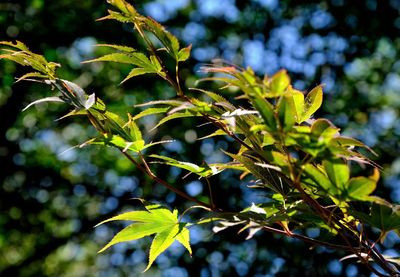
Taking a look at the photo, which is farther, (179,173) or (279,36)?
(279,36)

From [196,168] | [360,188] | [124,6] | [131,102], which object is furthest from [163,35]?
[131,102]

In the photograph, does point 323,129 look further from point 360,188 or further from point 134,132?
point 134,132

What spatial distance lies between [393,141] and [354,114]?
408 mm

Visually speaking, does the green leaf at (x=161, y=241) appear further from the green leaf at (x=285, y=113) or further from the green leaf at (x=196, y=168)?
the green leaf at (x=285, y=113)

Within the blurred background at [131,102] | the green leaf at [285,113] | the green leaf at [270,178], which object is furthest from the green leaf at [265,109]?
the blurred background at [131,102]

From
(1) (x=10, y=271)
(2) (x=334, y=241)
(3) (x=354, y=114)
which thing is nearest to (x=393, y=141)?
(3) (x=354, y=114)

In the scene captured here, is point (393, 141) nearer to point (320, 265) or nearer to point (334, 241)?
point (320, 265)

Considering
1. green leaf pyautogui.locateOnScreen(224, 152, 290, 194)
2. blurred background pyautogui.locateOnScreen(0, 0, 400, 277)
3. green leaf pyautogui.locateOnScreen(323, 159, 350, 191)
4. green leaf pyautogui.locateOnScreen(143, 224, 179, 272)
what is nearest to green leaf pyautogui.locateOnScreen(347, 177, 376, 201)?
green leaf pyautogui.locateOnScreen(323, 159, 350, 191)

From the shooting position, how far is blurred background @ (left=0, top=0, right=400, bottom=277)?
15.6 feet

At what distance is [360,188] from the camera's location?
52 centimetres

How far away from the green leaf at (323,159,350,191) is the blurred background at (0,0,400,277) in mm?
3917

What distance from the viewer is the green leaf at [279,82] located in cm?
48

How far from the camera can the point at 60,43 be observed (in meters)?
5.05

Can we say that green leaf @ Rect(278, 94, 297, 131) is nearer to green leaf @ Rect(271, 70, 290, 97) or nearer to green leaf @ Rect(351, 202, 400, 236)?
green leaf @ Rect(271, 70, 290, 97)
